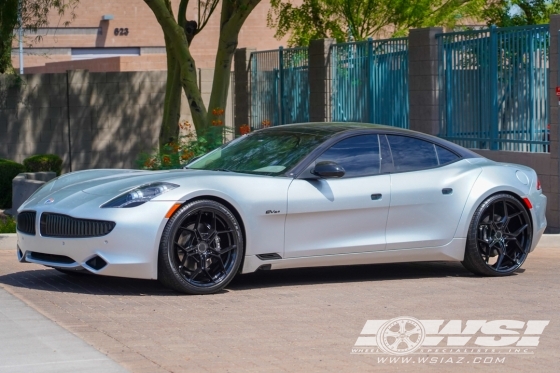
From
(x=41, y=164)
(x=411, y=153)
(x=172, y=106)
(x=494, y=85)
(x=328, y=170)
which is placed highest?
(x=494, y=85)

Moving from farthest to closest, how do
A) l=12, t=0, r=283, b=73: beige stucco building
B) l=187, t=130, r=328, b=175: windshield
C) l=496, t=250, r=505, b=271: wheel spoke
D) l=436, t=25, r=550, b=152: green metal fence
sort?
1. l=12, t=0, r=283, b=73: beige stucco building
2. l=436, t=25, r=550, b=152: green metal fence
3. l=496, t=250, r=505, b=271: wheel spoke
4. l=187, t=130, r=328, b=175: windshield

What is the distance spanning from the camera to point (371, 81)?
17234 millimetres

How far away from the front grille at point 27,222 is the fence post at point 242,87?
1463 cm

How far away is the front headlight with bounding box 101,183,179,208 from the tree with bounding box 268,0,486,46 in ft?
73.4

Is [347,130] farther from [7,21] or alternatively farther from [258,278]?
[7,21]

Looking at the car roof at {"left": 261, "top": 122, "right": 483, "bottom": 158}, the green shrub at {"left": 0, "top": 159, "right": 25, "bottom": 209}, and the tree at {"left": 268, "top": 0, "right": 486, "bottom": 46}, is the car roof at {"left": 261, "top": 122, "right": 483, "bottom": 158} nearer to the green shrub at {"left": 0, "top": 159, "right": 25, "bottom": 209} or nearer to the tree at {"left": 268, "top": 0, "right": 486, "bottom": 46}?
the green shrub at {"left": 0, "top": 159, "right": 25, "bottom": 209}

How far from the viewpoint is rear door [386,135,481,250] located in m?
8.65

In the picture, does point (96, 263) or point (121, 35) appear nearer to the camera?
point (96, 263)

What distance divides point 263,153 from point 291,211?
0.83m

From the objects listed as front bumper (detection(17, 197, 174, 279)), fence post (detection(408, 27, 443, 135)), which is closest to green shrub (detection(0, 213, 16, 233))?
front bumper (detection(17, 197, 174, 279))

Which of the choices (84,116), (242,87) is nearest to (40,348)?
(84,116)

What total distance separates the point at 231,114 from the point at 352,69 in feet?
22.7

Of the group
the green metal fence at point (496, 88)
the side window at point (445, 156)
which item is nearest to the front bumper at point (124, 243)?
the side window at point (445, 156)

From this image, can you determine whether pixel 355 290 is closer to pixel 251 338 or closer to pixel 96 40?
pixel 251 338
